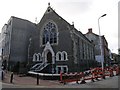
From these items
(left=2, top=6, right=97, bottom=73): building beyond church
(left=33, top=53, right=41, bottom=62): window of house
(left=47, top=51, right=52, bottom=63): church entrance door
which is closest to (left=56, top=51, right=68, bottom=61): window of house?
(left=2, top=6, right=97, bottom=73): building beyond church

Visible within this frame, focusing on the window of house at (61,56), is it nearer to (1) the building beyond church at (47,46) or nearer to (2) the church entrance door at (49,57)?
(1) the building beyond church at (47,46)

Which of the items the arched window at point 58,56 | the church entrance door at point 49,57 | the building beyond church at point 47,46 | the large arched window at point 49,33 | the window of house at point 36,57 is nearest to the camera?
the building beyond church at point 47,46

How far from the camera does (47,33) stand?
103ft

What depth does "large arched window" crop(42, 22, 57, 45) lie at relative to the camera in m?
30.0

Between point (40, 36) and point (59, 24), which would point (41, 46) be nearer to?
point (40, 36)

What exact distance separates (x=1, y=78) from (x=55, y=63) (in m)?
11.9

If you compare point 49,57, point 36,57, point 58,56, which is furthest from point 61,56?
point 36,57

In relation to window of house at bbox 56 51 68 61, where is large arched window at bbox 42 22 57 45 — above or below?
above

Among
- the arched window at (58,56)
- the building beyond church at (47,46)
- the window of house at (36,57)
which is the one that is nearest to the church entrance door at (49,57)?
the building beyond church at (47,46)

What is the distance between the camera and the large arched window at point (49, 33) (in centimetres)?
3003

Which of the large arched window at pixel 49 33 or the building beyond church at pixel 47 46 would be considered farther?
the large arched window at pixel 49 33

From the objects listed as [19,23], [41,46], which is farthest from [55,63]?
[19,23]

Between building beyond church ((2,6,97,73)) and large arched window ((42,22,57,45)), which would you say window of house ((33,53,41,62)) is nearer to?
building beyond church ((2,6,97,73))

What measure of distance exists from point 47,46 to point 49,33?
3.03 meters
